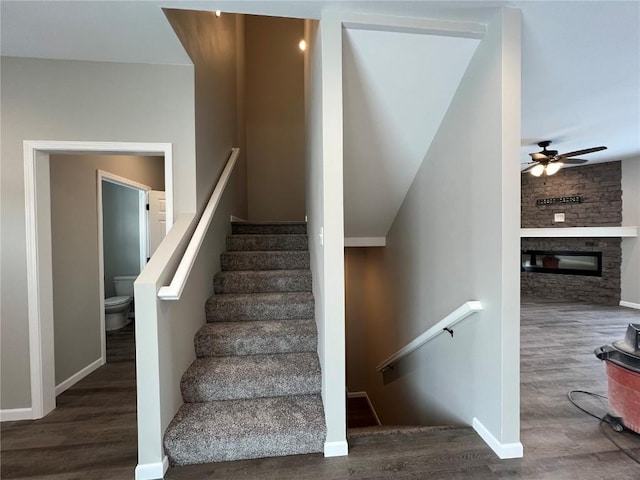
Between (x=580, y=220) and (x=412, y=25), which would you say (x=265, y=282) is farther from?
(x=580, y=220)

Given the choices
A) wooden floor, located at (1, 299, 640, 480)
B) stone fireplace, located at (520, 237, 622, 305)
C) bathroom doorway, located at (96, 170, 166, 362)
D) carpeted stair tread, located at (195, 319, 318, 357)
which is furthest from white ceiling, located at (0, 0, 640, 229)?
stone fireplace, located at (520, 237, 622, 305)

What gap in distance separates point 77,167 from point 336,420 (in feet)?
10.6

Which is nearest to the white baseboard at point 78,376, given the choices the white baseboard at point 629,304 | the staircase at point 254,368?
the staircase at point 254,368

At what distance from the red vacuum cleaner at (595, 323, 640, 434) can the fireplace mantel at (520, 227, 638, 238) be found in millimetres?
3952

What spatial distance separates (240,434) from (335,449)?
0.55m

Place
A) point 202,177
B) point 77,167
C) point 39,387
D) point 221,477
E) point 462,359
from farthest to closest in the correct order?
point 77,167, point 202,177, point 39,387, point 462,359, point 221,477

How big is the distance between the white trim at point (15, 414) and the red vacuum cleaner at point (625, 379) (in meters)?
4.07

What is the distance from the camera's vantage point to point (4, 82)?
86.1 inches

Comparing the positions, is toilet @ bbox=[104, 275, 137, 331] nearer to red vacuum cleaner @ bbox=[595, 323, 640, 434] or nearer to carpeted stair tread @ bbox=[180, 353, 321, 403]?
carpeted stair tread @ bbox=[180, 353, 321, 403]

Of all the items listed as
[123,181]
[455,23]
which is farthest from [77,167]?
[455,23]

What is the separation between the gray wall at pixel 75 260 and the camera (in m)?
2.68

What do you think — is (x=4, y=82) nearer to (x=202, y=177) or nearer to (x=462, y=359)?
(x=202, y=177)

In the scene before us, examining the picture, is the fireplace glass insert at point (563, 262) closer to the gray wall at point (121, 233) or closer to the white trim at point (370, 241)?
the white trim at point (370, 241)

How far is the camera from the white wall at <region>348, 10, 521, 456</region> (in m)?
1.67
